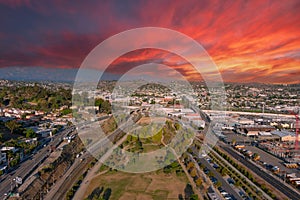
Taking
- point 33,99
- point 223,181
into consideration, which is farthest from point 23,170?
point 33,99

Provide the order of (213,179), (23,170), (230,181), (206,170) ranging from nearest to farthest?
(230,181)
(213,179)
(23,170)
(206,170)

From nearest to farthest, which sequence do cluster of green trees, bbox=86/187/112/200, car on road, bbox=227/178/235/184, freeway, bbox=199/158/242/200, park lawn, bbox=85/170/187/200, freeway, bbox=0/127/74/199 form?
cluster of green trees, bbox=86/187/112/200
park lawn, bbox=85/170/187/200
freeway, bbox=199/158/242/200
freeway, bbox=0/127/74/199
car on road, bbox=227/178/235/184

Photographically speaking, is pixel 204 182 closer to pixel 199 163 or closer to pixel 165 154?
pixel 199 163

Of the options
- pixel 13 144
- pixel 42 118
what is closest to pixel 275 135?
pixel 13 144

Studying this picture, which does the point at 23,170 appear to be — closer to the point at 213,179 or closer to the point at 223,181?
the point at 213,179

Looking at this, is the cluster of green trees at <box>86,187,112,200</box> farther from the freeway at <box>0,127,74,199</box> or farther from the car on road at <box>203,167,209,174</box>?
the car on road at <box>203,167,209,174</box>

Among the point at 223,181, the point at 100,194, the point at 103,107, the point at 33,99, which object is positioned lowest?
the point at 100,194

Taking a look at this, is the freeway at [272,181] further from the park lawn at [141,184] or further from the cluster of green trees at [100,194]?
the cluster of green trees at [100,194]

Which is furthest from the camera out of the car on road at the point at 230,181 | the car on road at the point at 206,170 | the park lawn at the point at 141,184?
the car on road at the point at 206,170

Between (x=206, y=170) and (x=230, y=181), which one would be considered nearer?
(x=230, y=181)

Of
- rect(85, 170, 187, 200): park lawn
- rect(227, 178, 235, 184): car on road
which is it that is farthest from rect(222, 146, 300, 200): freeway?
rect(85, 170, 187, 200): park lawn

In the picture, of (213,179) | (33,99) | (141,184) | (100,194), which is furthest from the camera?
(33,99)

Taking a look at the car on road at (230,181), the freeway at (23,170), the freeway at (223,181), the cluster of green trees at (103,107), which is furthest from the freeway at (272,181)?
the cluster of green trees at (103,107)
